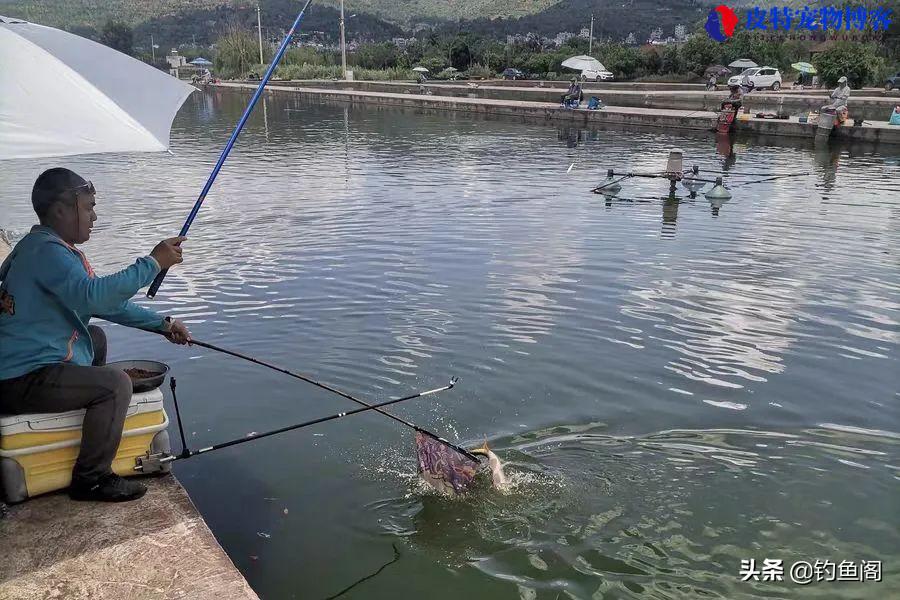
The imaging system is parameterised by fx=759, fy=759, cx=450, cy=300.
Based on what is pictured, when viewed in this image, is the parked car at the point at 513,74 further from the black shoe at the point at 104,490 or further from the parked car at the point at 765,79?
the black shoe at the point at 104,490

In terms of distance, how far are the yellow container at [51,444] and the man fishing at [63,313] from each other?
0.24ft

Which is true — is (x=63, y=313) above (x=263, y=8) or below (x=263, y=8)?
below

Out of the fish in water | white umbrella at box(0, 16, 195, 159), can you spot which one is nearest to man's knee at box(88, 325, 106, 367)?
white umbrella at box(0, 16, 195, 159)

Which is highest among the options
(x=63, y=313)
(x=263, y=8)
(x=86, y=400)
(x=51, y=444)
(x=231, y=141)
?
(x=263, y=8)

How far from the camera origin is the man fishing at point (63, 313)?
3.41 meters

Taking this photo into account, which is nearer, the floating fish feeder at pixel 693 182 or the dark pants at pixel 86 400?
the dark pants at pixel 86 400

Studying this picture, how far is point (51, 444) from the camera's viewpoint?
363cm

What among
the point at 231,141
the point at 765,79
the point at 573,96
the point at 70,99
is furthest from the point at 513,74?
the point at 70,99

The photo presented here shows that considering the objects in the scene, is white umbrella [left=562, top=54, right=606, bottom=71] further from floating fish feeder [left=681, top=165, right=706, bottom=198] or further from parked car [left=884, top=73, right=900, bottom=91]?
floating fish feeder [left=681, top=165, right=706, bottom=198]

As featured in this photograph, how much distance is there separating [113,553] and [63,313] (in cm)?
112

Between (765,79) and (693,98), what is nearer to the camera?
(693,98)

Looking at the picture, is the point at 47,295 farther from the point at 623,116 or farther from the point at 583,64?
the point at 583,64

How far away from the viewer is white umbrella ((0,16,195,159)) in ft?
12.5

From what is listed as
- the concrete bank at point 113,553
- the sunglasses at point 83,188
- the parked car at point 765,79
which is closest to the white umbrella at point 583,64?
the parked car at point 765,79
